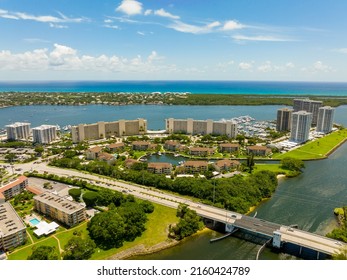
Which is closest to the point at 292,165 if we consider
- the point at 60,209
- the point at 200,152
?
the point at 200,152

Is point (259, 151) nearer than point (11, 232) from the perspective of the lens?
No

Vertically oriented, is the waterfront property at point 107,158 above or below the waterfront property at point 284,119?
below

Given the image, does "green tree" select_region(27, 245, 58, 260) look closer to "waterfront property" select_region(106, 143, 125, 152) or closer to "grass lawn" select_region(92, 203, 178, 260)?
"grass lawn" select_region(92, 203, 178, 260)

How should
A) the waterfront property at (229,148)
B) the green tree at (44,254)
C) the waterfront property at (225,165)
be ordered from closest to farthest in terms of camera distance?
the green tree at (44,254), the waterfront property at (225,165), the waterfront property at (229,148)

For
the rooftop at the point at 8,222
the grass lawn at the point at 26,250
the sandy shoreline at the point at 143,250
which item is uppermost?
the rooftop at the point at 8,222

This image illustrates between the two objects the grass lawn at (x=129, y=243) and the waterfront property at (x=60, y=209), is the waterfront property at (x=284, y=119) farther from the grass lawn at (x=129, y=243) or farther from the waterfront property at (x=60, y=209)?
the waterfront property at (x=60, y=209)

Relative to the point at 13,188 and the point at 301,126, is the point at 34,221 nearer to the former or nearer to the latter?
the point at 13,188

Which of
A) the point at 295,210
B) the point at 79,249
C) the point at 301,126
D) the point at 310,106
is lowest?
the point at 295,210

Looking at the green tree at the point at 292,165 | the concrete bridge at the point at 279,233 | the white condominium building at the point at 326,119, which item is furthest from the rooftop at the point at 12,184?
the white condominium building at the point at 326,119

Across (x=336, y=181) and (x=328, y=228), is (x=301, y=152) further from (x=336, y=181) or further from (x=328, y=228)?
(x=328, y=228)
